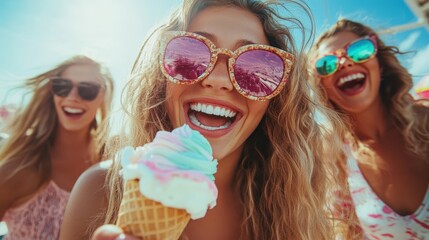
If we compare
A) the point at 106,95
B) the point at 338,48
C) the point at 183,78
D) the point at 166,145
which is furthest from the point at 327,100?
the point at 106,95

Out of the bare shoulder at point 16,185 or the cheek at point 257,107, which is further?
the bare shoulder at point 16,185

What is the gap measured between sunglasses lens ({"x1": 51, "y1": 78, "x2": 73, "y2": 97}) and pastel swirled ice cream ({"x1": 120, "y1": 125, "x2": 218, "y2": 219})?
3.27 m

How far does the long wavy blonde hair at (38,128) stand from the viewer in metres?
3.75

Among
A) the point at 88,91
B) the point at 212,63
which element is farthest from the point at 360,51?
the point at 88,91

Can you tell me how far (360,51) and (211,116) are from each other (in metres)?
2.23

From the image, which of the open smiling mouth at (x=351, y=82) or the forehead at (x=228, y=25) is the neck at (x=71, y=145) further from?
the open smiling mouth at (x=351, y=82)

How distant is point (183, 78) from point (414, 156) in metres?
2.57

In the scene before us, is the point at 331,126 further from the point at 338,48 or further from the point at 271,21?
the point at 338,48

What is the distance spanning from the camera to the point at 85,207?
1.88 m

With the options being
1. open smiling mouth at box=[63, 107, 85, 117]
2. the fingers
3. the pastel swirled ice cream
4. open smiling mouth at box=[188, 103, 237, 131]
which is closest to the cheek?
open smiling mouth at box=[188, 103, 237, 131]

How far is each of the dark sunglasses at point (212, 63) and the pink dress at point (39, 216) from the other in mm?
2295

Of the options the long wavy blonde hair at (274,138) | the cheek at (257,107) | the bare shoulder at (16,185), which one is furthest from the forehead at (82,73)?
the cheek at (257,107)

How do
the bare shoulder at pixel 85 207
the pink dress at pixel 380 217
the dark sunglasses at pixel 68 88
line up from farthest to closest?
the dark sunglasses at pixel 68 88 → the pink dress at pixel 380 217 → the bare shoulder at pixel 85 207

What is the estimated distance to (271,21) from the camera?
226 cm
